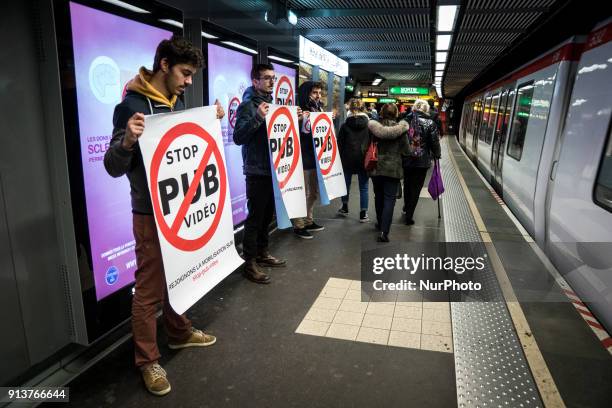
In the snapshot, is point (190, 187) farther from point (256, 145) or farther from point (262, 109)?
point (256, 145)

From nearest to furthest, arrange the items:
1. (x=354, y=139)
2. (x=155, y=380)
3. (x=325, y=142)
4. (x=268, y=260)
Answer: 1. (x=155, y=380)
2. (x=268, y=260)
3. (x=325, y=142)
4. (x=354, y=139)

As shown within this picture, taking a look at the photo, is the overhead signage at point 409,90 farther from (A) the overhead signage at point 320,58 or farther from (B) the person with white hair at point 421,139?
(B) the person with white hair at point 421,139

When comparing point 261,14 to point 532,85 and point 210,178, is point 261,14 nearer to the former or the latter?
point 210,178

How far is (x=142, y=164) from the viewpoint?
2.08m

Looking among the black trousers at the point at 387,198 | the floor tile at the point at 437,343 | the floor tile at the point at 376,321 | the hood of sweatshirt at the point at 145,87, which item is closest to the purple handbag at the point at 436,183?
the black trousers at the point at 387,198

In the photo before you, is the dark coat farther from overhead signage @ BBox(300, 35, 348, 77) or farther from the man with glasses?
overhead signage @ BBox(300, 35, 348, 77)

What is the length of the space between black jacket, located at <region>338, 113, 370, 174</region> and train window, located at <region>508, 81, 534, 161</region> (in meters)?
2.34

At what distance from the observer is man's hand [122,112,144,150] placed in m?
1.87

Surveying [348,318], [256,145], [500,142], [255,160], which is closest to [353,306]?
[348,318]

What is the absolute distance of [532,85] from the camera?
5742 millimetres

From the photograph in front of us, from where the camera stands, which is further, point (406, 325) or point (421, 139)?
point (421, 139)

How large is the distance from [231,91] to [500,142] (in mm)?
5752

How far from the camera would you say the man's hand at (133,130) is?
187 centimetres

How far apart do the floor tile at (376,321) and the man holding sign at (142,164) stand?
1427mm
